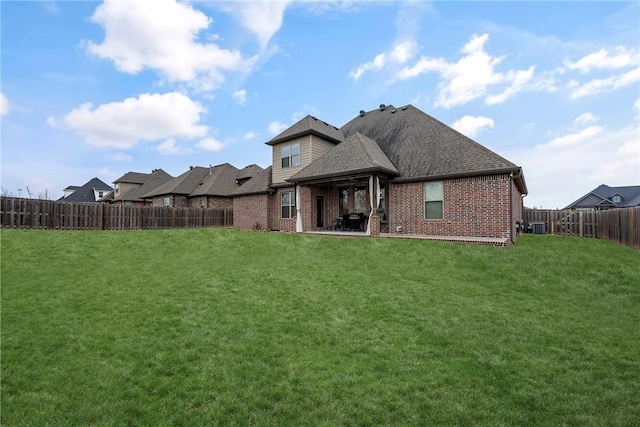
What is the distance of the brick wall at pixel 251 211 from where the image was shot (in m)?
21.5

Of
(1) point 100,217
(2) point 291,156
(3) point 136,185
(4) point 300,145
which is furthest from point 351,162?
(3) point 136,185

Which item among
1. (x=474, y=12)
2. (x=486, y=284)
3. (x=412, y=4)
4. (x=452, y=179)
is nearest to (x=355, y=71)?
(x=412, y=4)

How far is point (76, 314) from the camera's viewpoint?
19.2ft

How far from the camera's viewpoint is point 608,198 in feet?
146

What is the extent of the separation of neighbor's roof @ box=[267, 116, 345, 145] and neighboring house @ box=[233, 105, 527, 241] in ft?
0.28

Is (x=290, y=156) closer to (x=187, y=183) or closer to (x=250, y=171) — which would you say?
(x=250, y=171)

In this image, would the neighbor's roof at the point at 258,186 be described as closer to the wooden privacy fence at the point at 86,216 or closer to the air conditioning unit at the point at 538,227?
the wooden privacy fence at the point at 86,216

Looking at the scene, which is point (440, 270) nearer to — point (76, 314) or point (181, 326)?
point (181, 326)

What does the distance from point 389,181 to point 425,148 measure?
8.85 feet

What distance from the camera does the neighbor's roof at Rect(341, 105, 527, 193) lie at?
13.1 m

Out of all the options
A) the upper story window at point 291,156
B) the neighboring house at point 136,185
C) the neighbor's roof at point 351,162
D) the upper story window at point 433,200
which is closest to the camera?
the upper story window at point 433,200

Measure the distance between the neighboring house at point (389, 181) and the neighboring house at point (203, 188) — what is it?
853 cm

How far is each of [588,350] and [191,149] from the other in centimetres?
4090

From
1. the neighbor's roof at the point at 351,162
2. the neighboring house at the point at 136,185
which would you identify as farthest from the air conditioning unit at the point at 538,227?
the neighboring house at the point at 136,185
